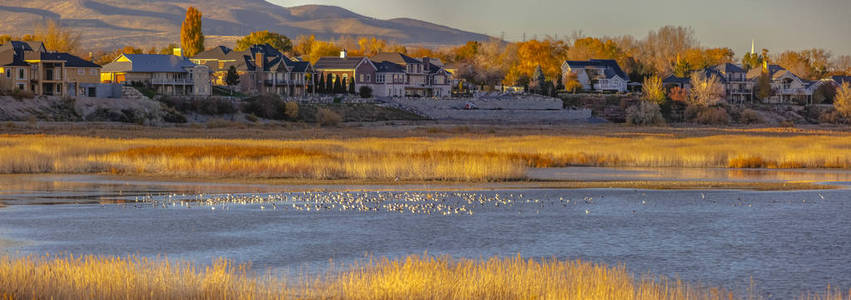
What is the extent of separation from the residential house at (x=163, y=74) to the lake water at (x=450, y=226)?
83997 mm

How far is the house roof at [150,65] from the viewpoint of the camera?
12244cm

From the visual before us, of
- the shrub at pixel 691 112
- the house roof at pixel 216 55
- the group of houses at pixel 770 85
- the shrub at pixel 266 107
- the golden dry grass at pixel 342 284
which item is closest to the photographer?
the golden dry grass at pixel 342 284

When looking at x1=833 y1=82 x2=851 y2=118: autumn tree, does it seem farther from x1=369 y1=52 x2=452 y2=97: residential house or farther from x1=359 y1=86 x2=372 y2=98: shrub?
x1=359 y1=86 x2=372 y2=98: shrub

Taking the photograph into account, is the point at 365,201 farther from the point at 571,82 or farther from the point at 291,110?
the point at 571,82

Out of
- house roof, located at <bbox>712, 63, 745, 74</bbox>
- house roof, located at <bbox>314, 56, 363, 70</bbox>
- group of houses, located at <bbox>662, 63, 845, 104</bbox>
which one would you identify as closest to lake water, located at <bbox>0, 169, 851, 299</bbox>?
house roof, located at <bbox>314, 56, 363, 70</bbox>

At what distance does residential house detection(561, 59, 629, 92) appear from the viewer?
165250 mm

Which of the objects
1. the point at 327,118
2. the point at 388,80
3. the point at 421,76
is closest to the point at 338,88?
the point at 388,80

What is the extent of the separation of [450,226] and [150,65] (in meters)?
103

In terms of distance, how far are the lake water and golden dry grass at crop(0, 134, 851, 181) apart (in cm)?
393

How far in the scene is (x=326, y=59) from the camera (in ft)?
527

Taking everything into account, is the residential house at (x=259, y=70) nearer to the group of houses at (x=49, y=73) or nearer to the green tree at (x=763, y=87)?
the group of houses at (x=49, y=73)

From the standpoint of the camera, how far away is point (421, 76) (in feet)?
530

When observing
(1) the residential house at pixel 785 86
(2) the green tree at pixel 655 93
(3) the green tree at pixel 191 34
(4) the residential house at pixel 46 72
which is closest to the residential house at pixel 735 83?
(1) the residential house at pixel 785 86

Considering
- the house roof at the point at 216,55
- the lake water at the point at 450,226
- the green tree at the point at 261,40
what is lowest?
the lake water at the point at 450,226
